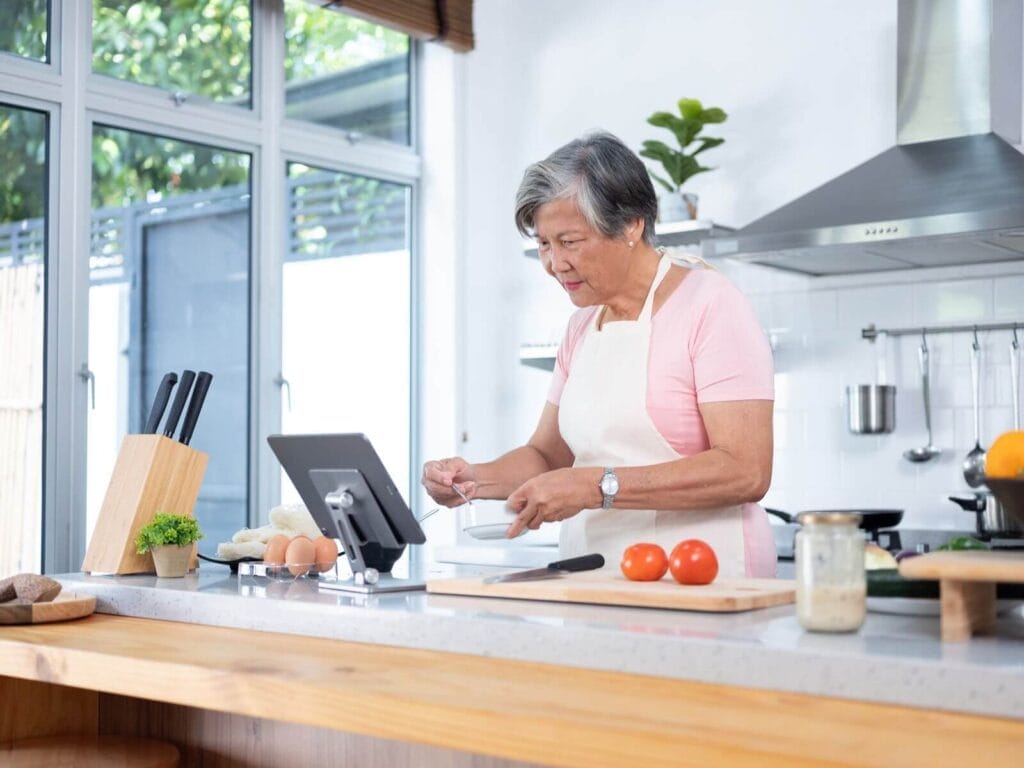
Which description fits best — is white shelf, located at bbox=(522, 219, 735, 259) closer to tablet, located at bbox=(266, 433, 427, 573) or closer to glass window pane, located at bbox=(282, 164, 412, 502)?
glass window pane, located at bbox=(282, 164, 412, 502)

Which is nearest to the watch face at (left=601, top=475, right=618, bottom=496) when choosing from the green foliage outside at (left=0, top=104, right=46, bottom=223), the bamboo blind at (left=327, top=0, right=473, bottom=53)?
the green foliage outside at (left=0, top=104, right=46, bottom=223)

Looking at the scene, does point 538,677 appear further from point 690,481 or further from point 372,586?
point 690,481

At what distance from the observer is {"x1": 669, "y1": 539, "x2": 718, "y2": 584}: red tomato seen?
192 centimetres

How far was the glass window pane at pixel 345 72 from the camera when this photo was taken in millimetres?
5043

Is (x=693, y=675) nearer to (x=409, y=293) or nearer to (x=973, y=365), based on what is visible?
(x=973, y=365)

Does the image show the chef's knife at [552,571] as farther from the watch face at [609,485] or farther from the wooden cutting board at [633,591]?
the watch face at [609,485]

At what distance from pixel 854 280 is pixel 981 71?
827 mm

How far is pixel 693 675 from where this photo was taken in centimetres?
156

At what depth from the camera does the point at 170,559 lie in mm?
2523

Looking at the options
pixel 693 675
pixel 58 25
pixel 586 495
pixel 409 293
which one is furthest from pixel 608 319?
pixel 409 293

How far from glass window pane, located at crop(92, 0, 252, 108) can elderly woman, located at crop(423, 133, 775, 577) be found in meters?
2.28

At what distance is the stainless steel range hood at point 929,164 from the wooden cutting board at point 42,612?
7.47ft

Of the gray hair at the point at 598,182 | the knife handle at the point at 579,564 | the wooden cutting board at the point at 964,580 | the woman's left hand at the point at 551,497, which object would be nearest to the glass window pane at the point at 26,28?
the gray hair at the point at 598,182

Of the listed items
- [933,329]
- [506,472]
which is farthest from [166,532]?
[933,329]
